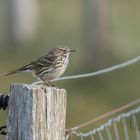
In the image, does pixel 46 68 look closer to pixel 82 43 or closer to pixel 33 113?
pixel 33 113

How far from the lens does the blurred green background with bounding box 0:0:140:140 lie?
14.3 metres

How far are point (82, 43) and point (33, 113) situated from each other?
14894 millimetres

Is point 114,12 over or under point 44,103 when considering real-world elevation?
over

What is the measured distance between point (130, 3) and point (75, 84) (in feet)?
38.0

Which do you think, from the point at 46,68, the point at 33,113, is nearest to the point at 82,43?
the point at 46,68

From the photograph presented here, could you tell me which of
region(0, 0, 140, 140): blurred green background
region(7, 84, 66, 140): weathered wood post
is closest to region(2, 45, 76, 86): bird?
region(0, 0, 140, 140): blurred green background

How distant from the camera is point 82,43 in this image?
19.4m

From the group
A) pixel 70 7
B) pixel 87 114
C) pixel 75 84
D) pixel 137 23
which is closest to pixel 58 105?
pixel 87 114

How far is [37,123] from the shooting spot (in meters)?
4.55

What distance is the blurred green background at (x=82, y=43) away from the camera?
47.0ft

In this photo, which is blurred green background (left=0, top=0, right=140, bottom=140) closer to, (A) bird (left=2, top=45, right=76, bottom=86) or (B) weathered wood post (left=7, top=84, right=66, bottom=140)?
(A) bird (left=2, top=45, right=76, bottom=86)

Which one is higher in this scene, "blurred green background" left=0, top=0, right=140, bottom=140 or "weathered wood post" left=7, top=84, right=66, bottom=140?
"blurred green background" left=0, top=0, right=140, bottom=140

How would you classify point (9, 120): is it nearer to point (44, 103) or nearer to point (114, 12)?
point (44, 103)

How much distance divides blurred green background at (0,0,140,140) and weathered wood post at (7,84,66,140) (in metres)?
5.66
